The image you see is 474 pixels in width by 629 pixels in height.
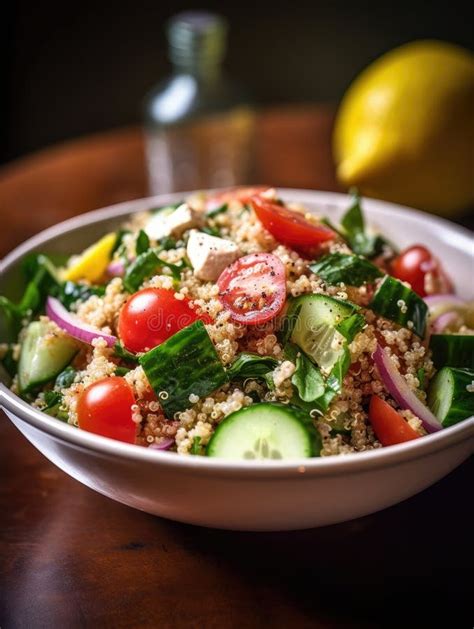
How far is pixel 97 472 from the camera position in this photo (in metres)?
1.59

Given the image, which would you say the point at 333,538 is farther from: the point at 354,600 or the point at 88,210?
the point at 88,210

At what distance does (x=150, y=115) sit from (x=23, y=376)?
2132 millimetres

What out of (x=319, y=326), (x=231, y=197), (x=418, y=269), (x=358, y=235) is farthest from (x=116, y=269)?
(x=418, y=269)

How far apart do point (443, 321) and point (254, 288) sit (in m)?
0.62

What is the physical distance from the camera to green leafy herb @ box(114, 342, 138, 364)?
1930mm

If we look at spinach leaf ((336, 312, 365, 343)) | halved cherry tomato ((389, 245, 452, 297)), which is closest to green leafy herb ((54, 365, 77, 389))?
spinach leaf ((336, 312, 365, 343))

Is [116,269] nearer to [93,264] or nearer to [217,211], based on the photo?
[93,264]

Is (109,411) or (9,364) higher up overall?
(109,411)

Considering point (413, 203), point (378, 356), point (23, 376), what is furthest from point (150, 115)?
point (378, 356)

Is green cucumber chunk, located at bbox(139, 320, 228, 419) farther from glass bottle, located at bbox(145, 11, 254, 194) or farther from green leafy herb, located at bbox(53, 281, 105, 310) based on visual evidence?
glass bottle, located at bbox(145, 11, 254, 194)

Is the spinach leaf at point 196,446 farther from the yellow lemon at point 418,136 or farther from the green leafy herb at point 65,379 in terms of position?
the yellow lemon at point 418,136

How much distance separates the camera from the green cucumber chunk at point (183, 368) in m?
1.78

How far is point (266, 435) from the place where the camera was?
63.3 inches

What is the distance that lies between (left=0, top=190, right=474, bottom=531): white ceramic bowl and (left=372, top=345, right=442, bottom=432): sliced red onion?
133 mm
